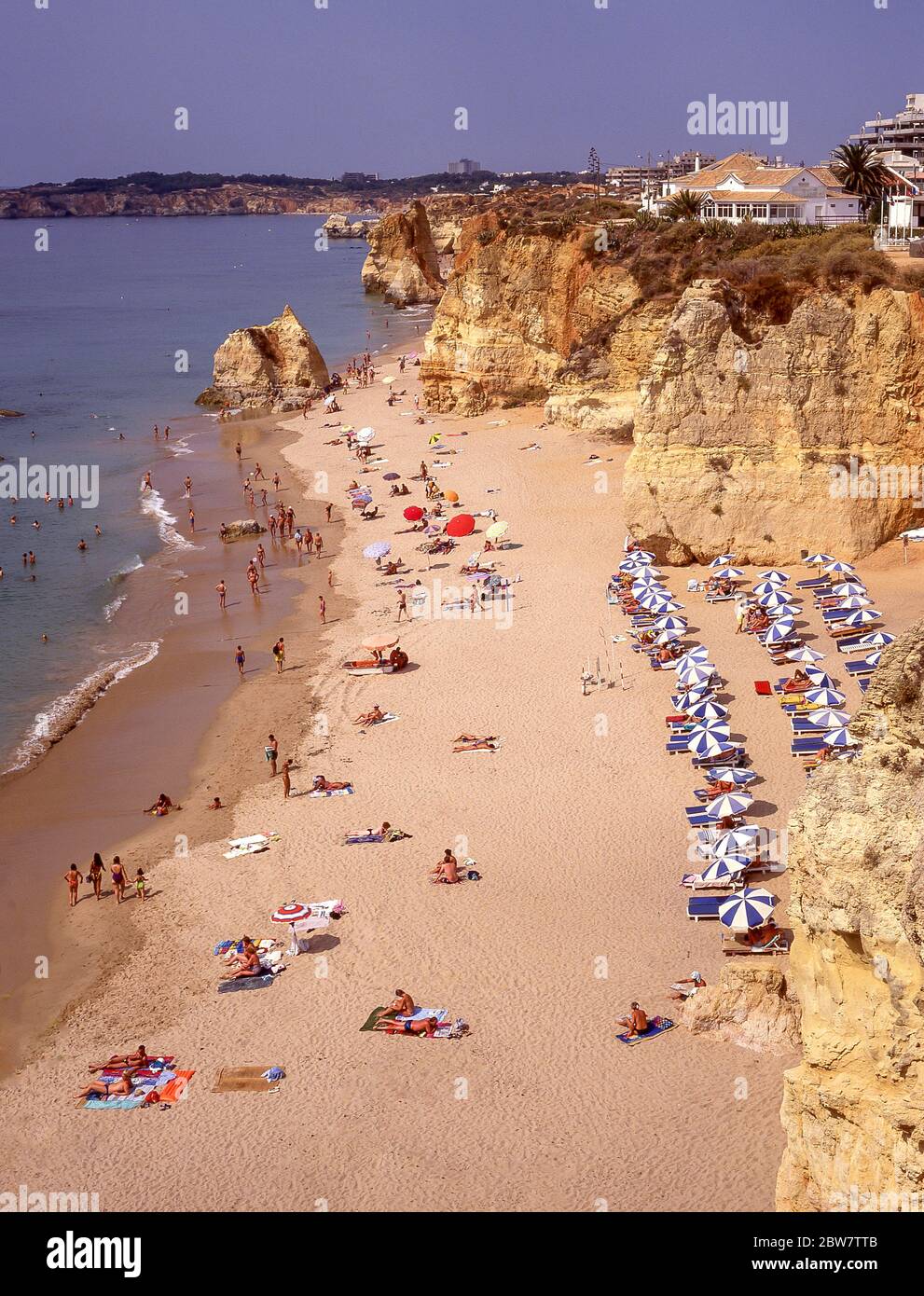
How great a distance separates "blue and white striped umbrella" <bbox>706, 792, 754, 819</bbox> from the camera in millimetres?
18188

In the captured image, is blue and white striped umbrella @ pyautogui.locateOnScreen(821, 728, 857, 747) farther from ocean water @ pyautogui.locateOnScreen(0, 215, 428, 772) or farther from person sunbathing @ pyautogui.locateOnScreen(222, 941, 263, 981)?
ocean water @ pyautogui.locateOnScreen(0, 215, 428, 772)

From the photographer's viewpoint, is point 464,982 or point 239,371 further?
point 239,371

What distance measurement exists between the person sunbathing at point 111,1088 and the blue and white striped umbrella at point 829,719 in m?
12.1

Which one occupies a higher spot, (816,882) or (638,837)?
(816,882)

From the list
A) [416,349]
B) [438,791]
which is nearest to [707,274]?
[438,791]

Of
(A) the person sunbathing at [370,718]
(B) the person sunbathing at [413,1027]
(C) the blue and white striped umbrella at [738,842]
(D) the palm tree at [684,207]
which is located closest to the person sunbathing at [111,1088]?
(B) the person sunbathing at [413,1027]

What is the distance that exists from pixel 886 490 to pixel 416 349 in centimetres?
4861

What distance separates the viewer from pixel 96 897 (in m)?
19.2

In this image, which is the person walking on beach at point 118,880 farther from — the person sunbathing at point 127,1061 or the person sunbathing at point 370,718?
the person sunbathing at point 370,718

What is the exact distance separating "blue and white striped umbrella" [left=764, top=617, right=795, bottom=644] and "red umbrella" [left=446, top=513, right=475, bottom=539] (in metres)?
12.0

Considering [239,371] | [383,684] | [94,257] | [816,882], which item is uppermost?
[94,257]

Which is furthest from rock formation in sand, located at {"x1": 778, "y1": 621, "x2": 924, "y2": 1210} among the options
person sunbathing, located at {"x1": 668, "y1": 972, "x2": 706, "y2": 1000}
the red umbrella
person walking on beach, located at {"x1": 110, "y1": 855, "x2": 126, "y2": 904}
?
the red umbrella
